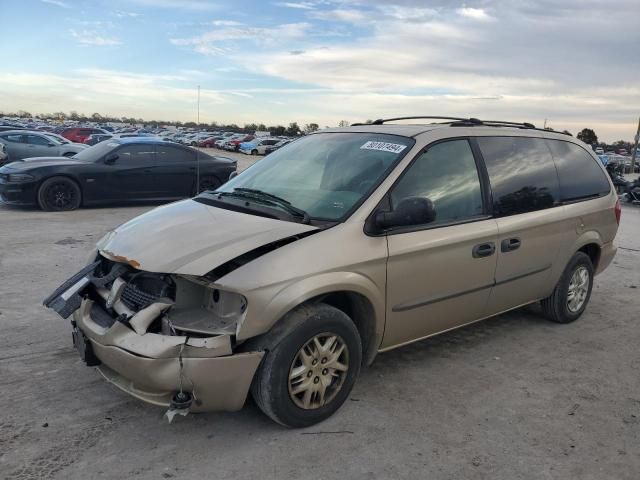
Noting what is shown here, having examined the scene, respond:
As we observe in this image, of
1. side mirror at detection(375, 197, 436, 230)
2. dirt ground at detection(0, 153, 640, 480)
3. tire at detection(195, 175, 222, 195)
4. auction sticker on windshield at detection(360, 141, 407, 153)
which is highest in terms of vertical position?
auction sticker on windshield at detection(360, 141, 407, 153)

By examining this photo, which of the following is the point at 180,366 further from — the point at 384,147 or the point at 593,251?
the point at 593,251

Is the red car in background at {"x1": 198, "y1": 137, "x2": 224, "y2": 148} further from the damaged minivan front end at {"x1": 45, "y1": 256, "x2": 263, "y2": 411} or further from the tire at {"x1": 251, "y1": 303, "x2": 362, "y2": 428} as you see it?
the tire at {"x1": 251, "y1": 303, "x2": 362, "y2": 428}

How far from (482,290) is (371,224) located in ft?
4.04

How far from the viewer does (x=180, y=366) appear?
110 inches

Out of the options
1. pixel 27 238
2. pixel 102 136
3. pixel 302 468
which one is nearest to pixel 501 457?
pixel 302 468

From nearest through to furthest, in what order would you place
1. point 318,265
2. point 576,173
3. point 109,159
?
point 318,265
point 576,173
point 109,159

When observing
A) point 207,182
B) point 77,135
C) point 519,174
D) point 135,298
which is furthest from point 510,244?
point 77,135

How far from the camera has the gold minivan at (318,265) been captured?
2.93 metres

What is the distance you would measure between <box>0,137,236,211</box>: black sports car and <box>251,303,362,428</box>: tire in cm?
721

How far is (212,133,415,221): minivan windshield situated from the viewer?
3594 millimetres

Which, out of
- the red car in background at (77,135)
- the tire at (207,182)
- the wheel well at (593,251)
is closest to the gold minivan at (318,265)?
the wheel well at (593,251)

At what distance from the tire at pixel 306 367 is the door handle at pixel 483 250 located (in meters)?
1.18

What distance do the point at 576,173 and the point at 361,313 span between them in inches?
112

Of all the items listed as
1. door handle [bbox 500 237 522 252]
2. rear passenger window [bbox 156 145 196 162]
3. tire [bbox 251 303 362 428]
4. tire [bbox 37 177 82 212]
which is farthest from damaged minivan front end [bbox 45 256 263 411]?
rear passenger window [bbox 156 145 196 162]
